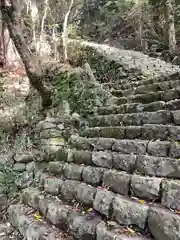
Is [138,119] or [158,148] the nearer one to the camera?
[158,148]

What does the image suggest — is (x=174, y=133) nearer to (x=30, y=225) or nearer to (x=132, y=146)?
(x=132, y=146)

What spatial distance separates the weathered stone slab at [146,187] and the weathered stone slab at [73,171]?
787 mm

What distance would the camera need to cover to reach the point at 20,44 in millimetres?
4297

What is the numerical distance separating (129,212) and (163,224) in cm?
32

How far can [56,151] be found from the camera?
368 cm

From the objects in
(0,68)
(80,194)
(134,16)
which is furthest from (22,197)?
(134,16)

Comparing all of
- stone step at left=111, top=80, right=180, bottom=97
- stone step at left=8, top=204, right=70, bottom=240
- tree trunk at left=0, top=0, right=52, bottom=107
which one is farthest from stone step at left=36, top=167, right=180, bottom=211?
tree trunk at left=0, top=0, right=52, bottom=107

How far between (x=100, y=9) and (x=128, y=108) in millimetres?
10187

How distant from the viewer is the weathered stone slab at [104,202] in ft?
7.30

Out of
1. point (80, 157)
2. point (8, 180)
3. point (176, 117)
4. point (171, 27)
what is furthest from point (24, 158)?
point (171, 27)

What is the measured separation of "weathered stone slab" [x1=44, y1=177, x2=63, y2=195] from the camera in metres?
2.95

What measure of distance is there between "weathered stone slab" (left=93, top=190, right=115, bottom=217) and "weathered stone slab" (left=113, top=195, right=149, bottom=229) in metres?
0.06

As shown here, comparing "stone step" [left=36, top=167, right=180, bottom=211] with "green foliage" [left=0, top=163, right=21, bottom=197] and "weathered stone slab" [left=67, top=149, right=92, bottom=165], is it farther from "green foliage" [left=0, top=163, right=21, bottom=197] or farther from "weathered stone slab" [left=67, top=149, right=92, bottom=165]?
"green foliage" [left=0, top=163, right=21, bottom=197]

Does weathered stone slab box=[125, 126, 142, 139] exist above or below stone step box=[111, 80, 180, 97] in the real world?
below
